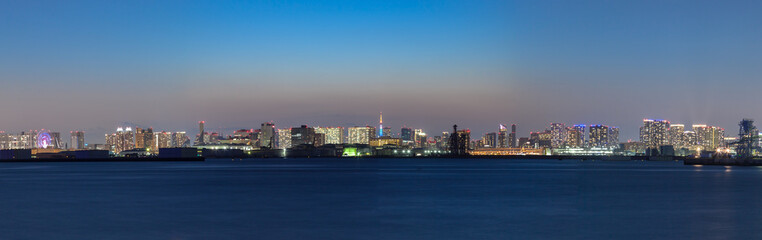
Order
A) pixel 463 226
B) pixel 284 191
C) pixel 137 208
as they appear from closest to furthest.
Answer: pixel 463 226, pixel 137 208, pixel 284 191

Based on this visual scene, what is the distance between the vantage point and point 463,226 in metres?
30.8

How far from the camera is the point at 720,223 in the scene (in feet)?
106

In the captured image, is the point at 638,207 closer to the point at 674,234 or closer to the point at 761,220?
the point at 761,220

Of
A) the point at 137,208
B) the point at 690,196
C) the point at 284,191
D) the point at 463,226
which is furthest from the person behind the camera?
the point at 284,191

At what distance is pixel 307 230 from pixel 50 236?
9.18 metres

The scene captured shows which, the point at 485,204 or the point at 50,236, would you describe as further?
the point at 485,204

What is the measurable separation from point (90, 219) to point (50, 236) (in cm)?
602

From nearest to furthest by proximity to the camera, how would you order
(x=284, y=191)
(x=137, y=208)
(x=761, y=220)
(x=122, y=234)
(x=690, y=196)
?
(x=122, y=234) < (x=761, y=220) < (x=137, y=208) < (x=690, y=196) < (x=284, y=191)

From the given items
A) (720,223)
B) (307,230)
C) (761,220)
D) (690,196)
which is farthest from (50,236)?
(690,196)

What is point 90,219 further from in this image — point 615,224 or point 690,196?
point 690,196

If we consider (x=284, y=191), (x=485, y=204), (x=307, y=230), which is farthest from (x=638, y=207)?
(x=284, y=191)

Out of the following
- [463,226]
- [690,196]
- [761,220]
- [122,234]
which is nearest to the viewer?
[122,234]

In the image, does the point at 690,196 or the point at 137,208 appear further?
the point at 690,196

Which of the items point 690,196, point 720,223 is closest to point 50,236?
point 720,223
